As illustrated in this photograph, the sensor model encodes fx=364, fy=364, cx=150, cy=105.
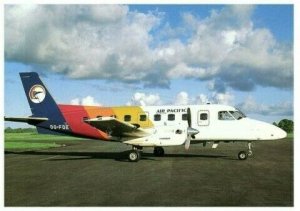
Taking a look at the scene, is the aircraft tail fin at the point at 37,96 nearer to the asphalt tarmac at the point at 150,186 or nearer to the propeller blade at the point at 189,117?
the asphalt tarmac at the point at 150,186

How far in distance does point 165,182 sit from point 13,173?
7.90 meters

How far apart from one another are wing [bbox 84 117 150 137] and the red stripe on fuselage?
179cm

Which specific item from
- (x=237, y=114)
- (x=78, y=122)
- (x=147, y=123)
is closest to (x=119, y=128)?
(x=147, y=123)

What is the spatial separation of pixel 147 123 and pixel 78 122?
4974 millimetres

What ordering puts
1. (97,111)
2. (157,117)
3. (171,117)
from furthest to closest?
(97,111), (157,117), (171,117)

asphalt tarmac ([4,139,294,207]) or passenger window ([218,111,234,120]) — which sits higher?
passenger window ([218,111,234,120])

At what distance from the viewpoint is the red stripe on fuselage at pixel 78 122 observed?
24984mm

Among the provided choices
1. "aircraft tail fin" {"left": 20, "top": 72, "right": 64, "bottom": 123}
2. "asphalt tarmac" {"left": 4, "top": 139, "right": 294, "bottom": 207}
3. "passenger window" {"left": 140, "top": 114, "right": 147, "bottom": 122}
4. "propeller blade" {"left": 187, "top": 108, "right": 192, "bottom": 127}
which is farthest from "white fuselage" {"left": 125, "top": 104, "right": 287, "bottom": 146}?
"aircraft tail fin" {"left": 20, "top": 72, "right": 64, "bottom": 123}

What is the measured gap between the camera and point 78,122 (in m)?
25.3

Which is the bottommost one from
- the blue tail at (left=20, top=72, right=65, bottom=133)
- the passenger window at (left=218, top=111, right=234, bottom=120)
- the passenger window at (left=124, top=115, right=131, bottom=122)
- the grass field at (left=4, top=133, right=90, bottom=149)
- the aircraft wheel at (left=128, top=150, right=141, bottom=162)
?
the grass field at (left=4, top=133, right=90, bottom=149)

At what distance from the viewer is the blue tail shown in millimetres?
26078

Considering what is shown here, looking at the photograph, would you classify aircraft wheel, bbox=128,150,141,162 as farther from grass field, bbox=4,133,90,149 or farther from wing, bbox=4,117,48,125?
grass field, bbox=4,133,90,149

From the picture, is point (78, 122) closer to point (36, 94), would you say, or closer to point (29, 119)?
point (29, 119)
